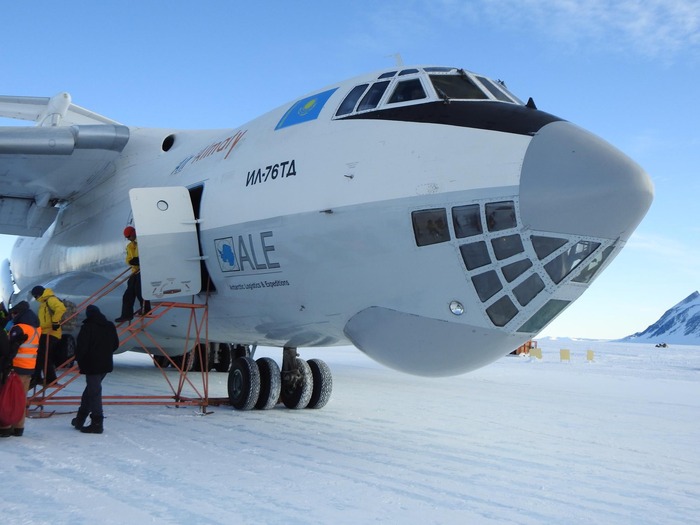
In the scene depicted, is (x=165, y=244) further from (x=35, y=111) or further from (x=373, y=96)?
(x=35, y=111)

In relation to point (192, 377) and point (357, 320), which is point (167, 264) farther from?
point (192, 377)

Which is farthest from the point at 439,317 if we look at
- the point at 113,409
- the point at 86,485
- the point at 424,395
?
the point at 424,395

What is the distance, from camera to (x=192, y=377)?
13227 mm

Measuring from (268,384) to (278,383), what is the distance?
0.41 ft

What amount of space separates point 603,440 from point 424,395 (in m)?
4.09

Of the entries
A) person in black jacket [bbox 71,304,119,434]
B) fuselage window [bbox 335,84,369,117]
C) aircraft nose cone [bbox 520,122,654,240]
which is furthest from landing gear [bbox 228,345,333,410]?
aircraft nose cone [bbox 520,122,654,240]

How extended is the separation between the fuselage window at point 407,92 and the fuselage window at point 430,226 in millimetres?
1238

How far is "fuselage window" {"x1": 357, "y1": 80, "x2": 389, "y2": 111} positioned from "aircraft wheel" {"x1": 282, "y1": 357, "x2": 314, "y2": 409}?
3615 millimetres

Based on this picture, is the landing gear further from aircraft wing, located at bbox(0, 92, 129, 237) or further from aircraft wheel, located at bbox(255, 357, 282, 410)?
aircraft wing, located at bbox(0, 92, 129, 237)

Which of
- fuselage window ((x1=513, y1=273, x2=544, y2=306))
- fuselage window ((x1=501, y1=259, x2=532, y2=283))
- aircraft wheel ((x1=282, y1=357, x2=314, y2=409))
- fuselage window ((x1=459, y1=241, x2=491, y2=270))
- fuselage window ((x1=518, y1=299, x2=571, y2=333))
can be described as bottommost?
aircraft wheel ((x1=282, y1=357, x2=314, y2=409))

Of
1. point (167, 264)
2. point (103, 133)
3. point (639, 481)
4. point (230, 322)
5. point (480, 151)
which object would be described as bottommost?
point (639, 481)

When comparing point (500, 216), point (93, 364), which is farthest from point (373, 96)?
point (93, 364)

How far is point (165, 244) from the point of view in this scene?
7195mm

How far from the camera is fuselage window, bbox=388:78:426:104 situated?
5.88 metres
